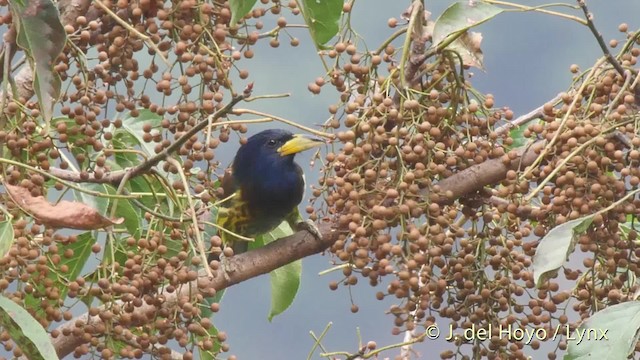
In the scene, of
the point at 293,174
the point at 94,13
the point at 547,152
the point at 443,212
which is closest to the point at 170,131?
the point at 94,13

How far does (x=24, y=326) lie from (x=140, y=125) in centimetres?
112

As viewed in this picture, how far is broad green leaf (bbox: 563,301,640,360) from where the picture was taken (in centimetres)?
165

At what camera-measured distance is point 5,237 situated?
5.67 feet

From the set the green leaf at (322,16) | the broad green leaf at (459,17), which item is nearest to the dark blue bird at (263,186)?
the green leaf at (322,16)

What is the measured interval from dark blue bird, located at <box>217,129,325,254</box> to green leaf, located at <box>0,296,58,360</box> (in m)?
1.37

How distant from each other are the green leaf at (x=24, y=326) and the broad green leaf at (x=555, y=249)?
2.25 ft

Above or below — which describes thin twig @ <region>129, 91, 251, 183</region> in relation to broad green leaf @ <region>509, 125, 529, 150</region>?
above

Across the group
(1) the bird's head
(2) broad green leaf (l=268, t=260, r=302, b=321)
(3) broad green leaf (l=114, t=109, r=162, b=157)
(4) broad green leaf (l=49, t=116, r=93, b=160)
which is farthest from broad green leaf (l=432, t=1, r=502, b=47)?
(1) the bird's head

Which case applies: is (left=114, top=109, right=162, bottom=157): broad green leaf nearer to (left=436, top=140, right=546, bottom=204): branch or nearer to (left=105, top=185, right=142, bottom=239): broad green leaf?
(left=105, top=185, right=142, bottom=239): broad green leaf

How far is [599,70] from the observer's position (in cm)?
206

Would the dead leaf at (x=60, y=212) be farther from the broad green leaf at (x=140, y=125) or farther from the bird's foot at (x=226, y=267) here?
the broad green leaf at (x=140, y=125)

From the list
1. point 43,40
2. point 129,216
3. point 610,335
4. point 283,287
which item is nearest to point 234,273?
point 129,216

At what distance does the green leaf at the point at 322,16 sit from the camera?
2102 mm

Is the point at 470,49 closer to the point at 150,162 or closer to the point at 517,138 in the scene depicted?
the point at 517,138
